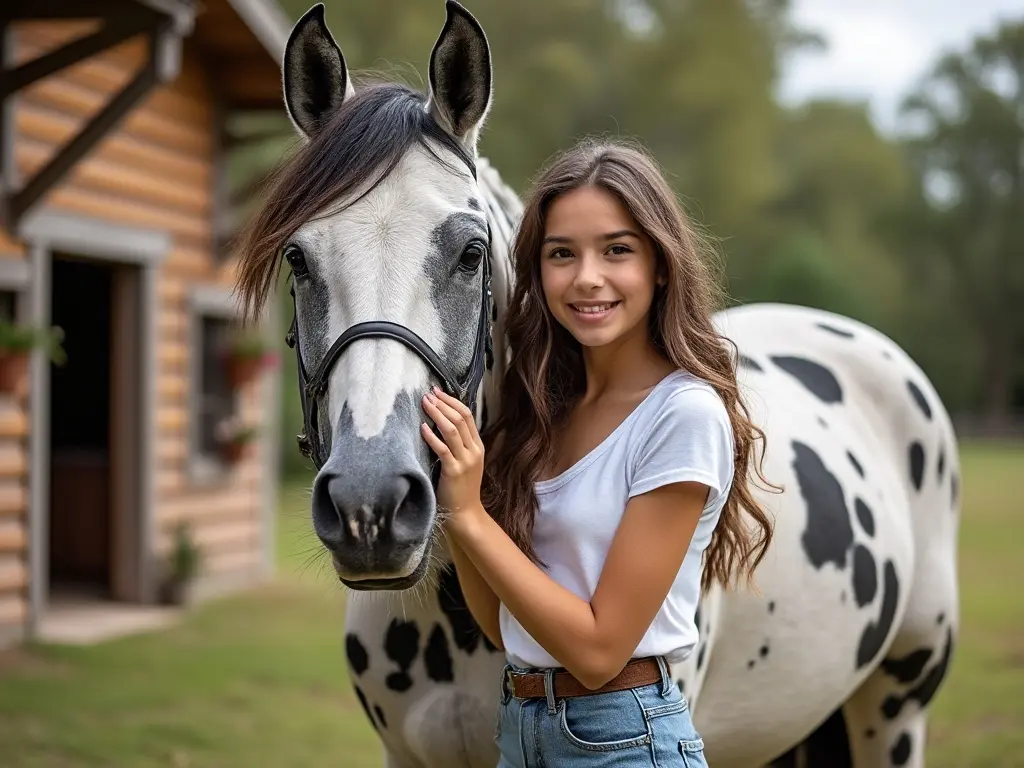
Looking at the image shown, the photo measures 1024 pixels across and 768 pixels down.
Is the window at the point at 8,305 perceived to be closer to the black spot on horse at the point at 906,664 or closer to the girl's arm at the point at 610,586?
the black spot on horse at the point at 906,664

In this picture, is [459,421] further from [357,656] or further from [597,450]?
[357,656]

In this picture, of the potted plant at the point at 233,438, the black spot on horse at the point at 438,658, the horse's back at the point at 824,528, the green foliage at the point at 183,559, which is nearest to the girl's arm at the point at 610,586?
the black spot on horse at the point at 438,658

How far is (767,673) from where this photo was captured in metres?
2.60

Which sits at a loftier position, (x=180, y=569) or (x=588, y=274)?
(x=588, y=274)

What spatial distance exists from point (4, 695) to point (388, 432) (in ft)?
15.9

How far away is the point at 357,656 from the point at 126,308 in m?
6.29

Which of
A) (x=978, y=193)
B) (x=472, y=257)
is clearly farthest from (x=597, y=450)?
(x=978, y=193)

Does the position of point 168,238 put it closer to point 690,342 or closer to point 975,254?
point 690,342

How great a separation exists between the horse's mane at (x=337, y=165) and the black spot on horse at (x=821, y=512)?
1.39m

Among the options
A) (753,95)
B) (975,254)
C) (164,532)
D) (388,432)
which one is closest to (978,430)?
(975,254)

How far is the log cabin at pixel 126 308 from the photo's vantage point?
6277 millimetres

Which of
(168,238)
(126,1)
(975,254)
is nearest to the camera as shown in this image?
(126,1)

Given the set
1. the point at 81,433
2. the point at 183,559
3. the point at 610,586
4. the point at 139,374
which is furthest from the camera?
the point at 81,433

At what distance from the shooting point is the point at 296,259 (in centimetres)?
173
